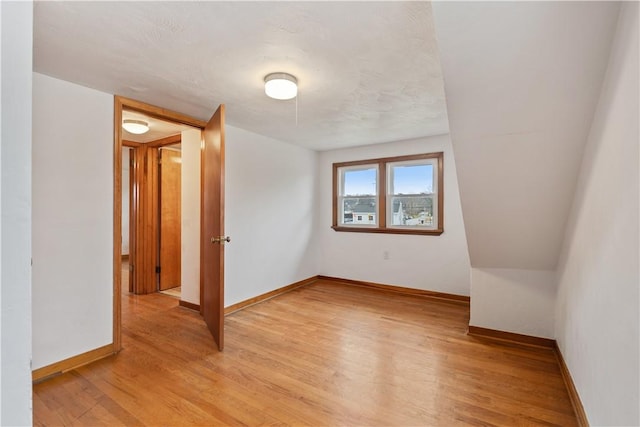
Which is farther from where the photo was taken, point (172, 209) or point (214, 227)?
point (172, 209)

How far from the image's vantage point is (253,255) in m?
3.97

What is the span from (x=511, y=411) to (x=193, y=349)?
7.85 feet

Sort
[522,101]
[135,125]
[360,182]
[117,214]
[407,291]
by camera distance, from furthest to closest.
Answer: [360,182] → [407,291] → [135,125] → [117,214] → [522,101]

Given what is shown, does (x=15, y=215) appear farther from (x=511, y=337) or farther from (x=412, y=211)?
(x=412, y=211)

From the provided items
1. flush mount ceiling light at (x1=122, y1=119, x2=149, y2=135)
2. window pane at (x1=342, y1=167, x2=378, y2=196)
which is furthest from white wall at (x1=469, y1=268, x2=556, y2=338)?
flush mount ceiling light at (x1=122, y1=119, x2=149, y2=135)

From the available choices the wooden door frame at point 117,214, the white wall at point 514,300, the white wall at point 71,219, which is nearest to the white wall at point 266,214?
the wooden door frame at point 117,214

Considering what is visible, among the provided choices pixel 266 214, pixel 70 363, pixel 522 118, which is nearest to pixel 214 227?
pixel 266 214

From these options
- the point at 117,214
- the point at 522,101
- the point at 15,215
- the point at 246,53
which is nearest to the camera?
the point at 15,215

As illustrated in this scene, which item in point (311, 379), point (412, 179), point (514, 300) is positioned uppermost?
point (412, 179)

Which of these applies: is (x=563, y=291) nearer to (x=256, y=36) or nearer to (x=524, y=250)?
(x=524, y=250)

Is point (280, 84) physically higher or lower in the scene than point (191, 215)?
higher

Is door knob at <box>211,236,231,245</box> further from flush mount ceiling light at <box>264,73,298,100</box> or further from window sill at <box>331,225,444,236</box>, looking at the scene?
window sill at <box>331,225,444,236</box>

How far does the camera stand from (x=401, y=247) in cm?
448

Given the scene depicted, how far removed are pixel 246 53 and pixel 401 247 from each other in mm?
3344
